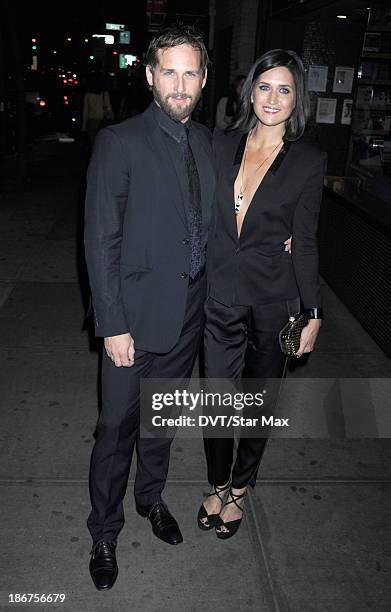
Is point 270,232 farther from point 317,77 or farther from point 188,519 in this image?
point 317,77

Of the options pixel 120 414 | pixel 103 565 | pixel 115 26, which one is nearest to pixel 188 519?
pixel 103 565

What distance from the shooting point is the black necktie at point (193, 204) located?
2.39 metres

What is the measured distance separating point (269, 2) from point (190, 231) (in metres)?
7.29

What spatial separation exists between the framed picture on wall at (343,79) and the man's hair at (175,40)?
20.4ft

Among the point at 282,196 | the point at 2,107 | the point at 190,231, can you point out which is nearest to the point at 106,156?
the point at 190,231

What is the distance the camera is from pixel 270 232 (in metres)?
2.55

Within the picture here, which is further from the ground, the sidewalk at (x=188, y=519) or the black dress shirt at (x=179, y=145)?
the black dress shirt at (x=179, y=145)

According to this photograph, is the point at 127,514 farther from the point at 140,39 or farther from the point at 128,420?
the point at 140,39

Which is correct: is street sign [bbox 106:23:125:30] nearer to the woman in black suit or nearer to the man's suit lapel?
the woman in black suit

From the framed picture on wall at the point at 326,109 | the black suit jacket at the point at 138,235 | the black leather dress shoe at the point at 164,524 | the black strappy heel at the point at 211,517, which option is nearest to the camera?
the black suit jacket at the point at 138,235

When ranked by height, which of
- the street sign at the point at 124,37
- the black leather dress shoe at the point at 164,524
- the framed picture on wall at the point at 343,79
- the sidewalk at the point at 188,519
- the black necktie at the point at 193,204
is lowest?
the sidewalk at the point at 188,519

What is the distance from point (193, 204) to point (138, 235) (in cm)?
29

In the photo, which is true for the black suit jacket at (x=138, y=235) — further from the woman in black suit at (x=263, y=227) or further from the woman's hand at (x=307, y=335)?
the woman's hand at (x=307, y=335)

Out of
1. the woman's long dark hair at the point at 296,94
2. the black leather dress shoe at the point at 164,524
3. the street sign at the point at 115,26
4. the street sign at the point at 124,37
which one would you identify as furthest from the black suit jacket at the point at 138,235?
the street sign at the point at 115,26
